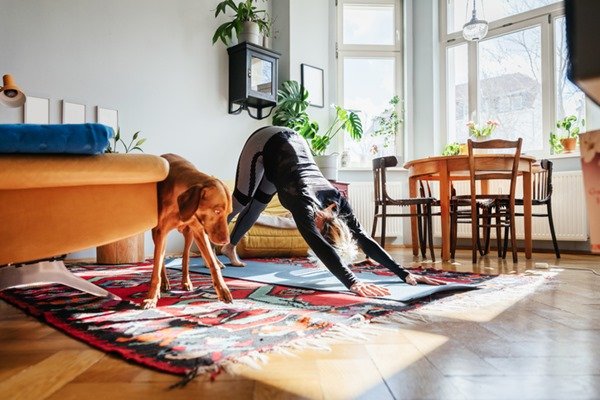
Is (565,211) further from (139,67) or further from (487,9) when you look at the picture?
(139,67)

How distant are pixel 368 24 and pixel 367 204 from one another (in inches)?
85.3

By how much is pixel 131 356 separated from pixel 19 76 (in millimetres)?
2965

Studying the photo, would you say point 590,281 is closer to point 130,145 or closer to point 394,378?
point 394,378

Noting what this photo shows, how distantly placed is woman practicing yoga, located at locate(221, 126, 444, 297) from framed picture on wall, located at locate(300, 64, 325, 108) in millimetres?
2739

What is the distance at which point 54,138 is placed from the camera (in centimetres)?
121

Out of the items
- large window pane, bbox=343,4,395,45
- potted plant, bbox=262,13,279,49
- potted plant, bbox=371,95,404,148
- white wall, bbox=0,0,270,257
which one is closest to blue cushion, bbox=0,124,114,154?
white wall, bbox=0,0,270,257

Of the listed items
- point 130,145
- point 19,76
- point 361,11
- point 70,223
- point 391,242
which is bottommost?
point 391,242

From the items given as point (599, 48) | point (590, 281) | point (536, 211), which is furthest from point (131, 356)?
point (536, 211)

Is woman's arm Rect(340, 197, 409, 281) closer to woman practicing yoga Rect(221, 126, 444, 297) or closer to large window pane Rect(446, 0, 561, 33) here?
woman practicing yoga Rect(221, 126, 444, 297)

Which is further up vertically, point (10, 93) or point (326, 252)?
point (10, 93)

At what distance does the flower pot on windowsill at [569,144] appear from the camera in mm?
4185

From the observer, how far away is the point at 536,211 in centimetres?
430

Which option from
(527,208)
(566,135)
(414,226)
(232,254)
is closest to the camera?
(232,254)

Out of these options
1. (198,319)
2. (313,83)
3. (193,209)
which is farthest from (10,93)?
(313,83)
